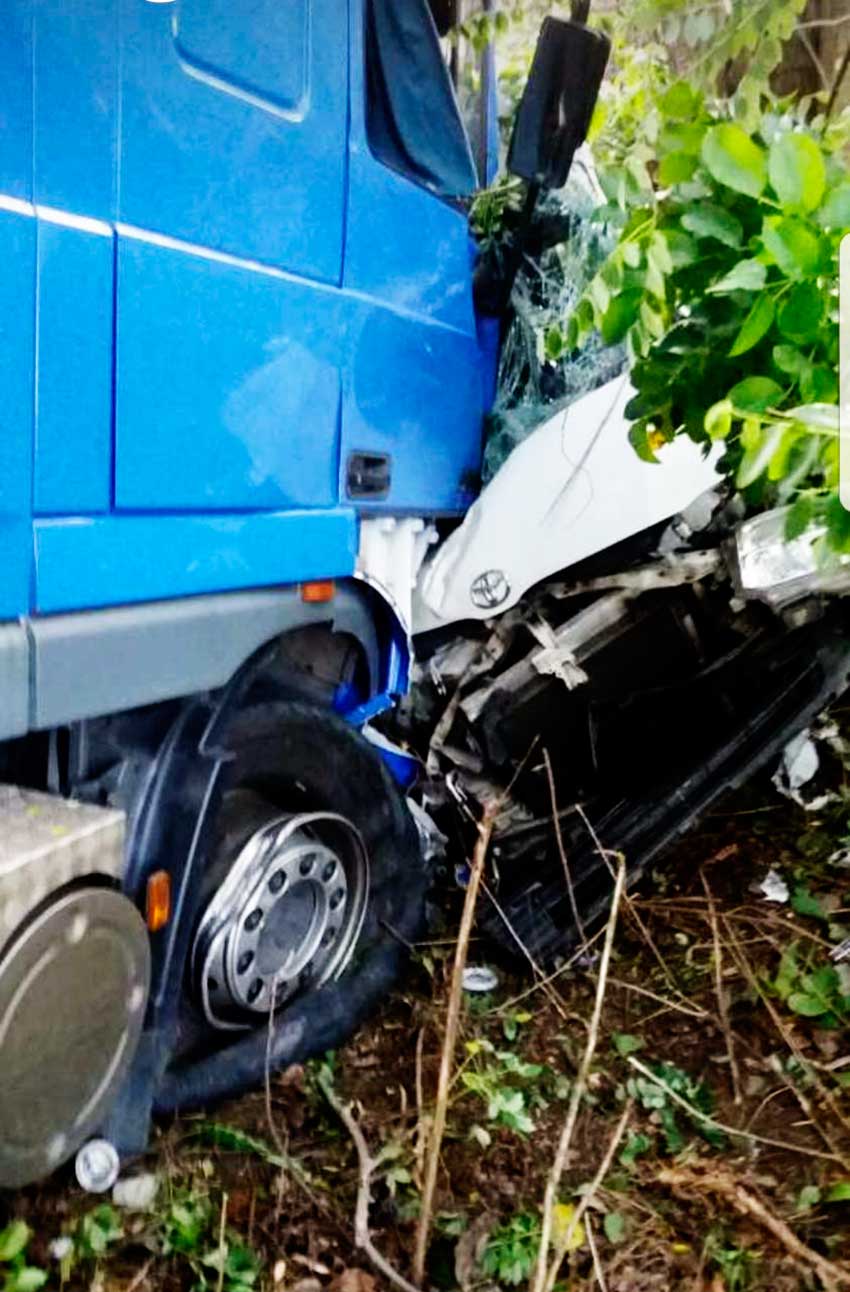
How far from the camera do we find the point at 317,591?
7.77ft

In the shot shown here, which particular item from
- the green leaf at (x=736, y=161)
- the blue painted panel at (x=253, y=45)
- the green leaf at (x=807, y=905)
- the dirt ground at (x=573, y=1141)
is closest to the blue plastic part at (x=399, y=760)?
the dirt ground at (x=573, y=1141)

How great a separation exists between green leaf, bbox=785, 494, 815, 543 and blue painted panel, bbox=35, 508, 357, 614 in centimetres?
110

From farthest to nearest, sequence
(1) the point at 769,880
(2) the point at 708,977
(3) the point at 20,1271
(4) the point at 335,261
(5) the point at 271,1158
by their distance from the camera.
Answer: (1) the point at 769,880
(2) the point at 708,977
(4) the point at 335,261
(5) the point at 271,1158
(3) the point at 20,1271

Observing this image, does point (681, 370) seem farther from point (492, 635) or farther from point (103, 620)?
point (492, 635)

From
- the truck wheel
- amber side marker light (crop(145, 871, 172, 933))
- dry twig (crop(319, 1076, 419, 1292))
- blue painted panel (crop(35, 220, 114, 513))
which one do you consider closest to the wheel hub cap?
the truck wheel

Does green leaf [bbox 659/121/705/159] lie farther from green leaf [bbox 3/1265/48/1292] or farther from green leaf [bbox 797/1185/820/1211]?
green leaf [bbox 3/1265/48/1292]

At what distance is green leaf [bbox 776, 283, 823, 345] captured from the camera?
55.3 inches

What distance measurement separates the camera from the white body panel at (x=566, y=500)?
2.92 metres

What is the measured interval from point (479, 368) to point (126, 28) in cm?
151

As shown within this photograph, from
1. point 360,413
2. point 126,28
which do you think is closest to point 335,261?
point 360,413

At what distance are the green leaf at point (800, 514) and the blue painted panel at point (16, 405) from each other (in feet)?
3.86

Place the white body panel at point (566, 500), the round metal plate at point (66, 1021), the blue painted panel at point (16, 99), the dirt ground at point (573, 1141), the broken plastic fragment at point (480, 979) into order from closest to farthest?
the blue painted panel at point (16, 99), the round metal plate at point (66, 1021), the dirt ground at point (573, 1141), the broken plastic fragment at point (480, 979), the white body panel at point (566, 500)

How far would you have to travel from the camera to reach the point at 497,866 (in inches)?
121

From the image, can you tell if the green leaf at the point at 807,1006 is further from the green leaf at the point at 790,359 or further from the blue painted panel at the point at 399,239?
the blue painted panel at the point at 399,239
